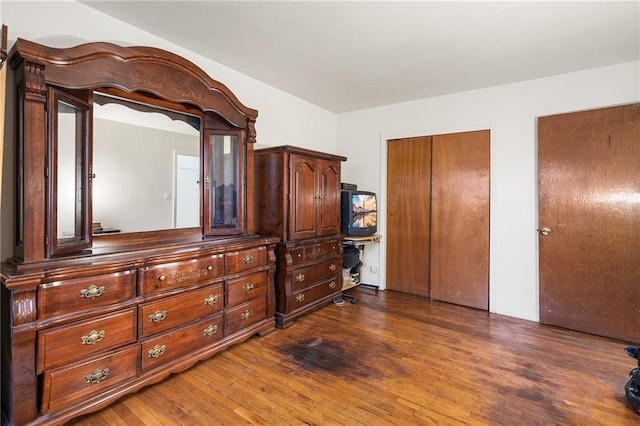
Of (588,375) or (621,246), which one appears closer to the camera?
(588,375)

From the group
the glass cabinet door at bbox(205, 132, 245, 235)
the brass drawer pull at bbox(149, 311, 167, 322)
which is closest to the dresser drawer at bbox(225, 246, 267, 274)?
the glass cabinet door at bbox(205, 132, 245, 235)

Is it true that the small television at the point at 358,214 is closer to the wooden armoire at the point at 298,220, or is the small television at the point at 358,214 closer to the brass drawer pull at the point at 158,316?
the wooden armoire at the point at 298,220

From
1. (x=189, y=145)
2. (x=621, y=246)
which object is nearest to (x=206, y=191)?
(x=189, y=145)

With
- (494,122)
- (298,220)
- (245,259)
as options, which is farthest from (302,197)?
(494,122)

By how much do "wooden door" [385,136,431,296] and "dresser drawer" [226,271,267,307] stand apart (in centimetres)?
205

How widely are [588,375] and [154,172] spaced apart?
346cm

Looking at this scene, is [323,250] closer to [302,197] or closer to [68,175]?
[302,197]

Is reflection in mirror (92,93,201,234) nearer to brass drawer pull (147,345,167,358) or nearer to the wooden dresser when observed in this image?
the wooden dresser

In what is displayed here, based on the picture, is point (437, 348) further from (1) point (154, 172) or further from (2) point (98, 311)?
(1) point (154, 172)

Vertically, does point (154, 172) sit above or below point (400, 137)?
below

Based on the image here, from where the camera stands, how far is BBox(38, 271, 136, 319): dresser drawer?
5.08 feet

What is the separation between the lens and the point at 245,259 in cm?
257

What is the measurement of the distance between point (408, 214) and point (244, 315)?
245 centimetres

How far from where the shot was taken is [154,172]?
2.38 meters
